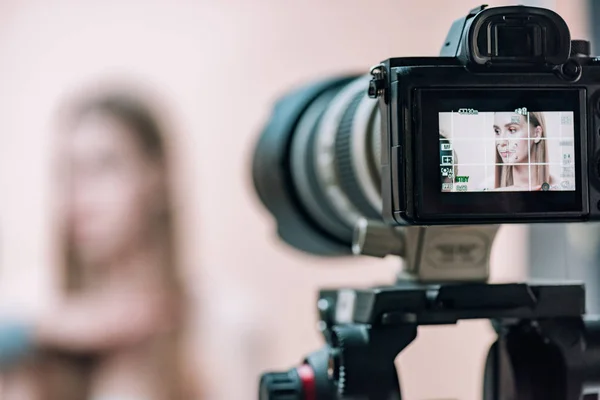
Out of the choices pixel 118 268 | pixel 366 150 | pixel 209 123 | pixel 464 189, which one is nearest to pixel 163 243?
pixel 118 268

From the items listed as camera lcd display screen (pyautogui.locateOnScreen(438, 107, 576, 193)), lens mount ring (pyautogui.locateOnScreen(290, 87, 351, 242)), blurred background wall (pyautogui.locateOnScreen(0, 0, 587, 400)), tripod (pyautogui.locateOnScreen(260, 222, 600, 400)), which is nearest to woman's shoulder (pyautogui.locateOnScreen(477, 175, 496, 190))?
camera lcd display screen (pyautogui.locateOnScreen(438, 107, 576, 193))

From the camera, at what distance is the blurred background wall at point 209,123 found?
6.64ft

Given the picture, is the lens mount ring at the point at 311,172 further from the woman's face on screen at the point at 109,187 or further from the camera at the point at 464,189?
the woman's face on screen at the point at 109,187

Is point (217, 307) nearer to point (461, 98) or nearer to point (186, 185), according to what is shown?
point (186, 185)

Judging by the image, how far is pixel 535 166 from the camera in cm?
54

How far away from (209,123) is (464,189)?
1612 mm

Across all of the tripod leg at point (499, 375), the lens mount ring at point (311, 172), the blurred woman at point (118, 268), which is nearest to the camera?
the tripod leg at point (499, 375)

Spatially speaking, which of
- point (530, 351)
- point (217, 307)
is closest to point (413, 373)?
point (217, 307)

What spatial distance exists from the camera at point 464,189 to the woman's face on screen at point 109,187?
1257mm

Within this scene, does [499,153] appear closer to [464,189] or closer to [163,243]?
[464,189]

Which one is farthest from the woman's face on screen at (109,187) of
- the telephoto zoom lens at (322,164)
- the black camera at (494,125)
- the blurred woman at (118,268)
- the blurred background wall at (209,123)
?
the black camera at (494,125)

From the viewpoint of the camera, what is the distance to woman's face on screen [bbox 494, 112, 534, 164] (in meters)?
0.53

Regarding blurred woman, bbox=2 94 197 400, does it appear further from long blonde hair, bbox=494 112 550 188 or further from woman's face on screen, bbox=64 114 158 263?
long blonde hair, bbox=494 112 550 188

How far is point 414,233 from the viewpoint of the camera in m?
0.66
